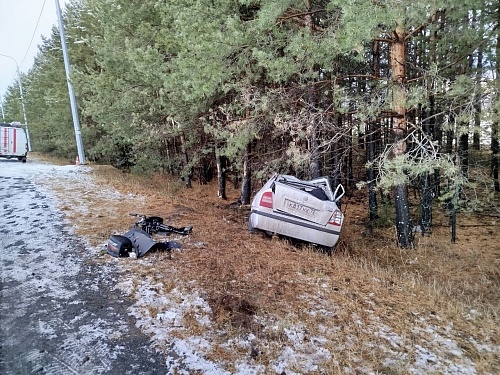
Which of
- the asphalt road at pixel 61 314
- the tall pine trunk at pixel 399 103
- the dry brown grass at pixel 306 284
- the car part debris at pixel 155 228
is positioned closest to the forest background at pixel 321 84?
the tall pine trunk at pixel 399 103

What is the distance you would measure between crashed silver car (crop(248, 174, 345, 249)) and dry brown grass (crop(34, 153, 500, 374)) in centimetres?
25

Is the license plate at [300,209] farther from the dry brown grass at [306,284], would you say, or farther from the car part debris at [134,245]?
the car part debris at [134,245]

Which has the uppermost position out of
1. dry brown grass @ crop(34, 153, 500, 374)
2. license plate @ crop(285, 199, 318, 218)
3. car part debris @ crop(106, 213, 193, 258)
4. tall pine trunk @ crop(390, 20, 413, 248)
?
tall pine trunk @ crop(390, 20, 413, 248)

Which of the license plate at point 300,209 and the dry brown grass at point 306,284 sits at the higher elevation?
the license plate at point 300,209

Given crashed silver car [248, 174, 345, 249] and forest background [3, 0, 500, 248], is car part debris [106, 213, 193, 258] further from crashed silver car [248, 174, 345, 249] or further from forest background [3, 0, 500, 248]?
forest background [3, 0, 500, 248]

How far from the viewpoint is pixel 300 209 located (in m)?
5.19

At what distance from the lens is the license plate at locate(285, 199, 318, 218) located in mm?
5156

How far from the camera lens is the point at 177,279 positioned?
400 centimetres

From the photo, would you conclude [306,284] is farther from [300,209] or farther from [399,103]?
[399,103]

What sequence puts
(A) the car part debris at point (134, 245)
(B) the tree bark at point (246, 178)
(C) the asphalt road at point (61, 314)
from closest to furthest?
(C) the asphalt road at point (61, 314) → (A) the car part debris at point (134, 245) → (B) the tree bark at point (246, 178)

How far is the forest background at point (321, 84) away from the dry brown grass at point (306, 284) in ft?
4.76

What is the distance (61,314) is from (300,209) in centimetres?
343

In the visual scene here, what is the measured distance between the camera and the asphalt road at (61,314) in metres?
2.59

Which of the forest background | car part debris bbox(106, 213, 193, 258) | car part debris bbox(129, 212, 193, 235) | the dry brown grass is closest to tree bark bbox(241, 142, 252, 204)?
Result: the forest background
